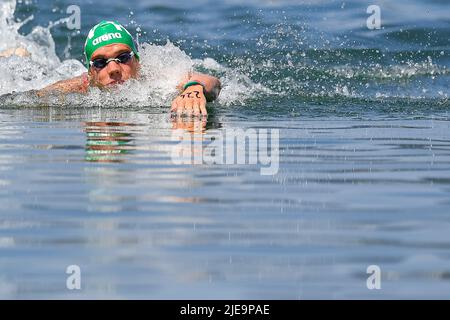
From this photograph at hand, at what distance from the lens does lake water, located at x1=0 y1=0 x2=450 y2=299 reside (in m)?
5.65

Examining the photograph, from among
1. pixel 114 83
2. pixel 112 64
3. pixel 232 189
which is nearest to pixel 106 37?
pixel 112 64

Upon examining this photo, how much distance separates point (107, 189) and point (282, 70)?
9.44 metres

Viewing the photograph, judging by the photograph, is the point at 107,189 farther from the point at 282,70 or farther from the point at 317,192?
the point at 282,70

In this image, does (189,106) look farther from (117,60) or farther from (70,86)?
(70,86)

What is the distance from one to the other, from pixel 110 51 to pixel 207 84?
1153 mm

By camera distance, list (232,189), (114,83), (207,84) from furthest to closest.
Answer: (114,83)
(207,84)
(232,189)

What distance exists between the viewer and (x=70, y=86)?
1414 cm

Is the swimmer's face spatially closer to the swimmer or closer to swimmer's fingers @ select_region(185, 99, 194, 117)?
the swimmer

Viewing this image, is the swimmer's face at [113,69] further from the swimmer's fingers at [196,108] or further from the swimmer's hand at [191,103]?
the swimmer's fingers at [196,108]

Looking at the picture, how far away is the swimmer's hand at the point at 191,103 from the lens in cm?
1191

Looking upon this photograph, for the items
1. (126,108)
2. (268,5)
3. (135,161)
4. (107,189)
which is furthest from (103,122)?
(268,5)

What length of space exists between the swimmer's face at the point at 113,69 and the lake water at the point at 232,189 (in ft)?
0.48

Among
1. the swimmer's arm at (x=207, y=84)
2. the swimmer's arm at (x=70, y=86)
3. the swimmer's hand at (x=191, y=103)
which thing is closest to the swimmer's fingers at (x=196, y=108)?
the swimmer's hand at (x=191, y=103)

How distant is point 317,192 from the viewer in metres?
7.52
